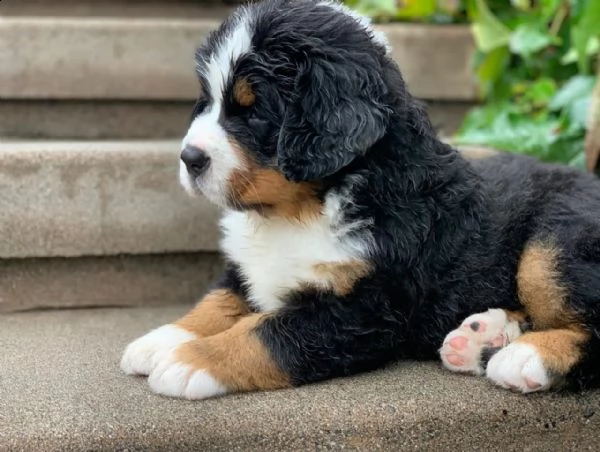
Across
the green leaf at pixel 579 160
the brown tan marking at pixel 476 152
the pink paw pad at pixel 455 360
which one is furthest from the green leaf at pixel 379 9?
the pink paw pad at pixel 455 360

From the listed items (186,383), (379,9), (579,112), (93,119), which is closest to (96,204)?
(93,119)

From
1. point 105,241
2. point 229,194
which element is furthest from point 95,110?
point 229,194

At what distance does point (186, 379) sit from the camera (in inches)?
108

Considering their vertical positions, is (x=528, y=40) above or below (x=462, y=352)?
above

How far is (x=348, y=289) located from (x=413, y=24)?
9.63 ft

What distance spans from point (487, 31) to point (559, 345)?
2686mm

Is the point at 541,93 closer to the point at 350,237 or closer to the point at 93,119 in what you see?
the point at 350,237

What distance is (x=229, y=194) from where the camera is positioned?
2.85 metres

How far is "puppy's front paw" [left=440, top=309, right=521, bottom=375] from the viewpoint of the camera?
3.00 metres

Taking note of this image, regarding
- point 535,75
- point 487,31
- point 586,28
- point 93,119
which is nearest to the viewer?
point 586,28

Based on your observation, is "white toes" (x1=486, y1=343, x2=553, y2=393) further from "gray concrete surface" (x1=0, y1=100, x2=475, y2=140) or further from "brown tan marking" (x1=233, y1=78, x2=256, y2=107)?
"gray concrete surface" (x1=0, y1=100, x2=475, y2=140)

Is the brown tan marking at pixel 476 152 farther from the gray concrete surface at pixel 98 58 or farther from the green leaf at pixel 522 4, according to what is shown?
the gray concrete surface at pixel 98 58

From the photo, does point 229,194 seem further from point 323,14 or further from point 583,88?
point 583,88

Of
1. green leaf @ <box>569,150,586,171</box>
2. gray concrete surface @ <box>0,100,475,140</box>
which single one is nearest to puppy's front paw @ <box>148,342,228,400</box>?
gray concrete surface @ <box>0,100,475,140</box>
